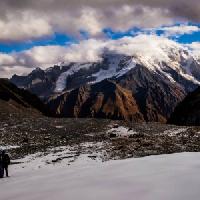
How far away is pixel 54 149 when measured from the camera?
48.3 metres

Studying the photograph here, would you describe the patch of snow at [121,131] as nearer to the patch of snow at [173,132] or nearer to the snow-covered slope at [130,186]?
the patch of snow at [173,132]

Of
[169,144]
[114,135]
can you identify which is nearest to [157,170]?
[169,144]

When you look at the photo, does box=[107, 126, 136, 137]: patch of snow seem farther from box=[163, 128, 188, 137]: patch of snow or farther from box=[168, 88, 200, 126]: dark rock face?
box=[168, 88, 200, 126]: dark rock face

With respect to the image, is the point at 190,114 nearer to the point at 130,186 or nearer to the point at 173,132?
the point at 173,132

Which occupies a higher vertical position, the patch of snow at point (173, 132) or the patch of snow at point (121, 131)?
the patch of snow at point (121, 131)

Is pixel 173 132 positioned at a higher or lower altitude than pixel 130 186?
lower

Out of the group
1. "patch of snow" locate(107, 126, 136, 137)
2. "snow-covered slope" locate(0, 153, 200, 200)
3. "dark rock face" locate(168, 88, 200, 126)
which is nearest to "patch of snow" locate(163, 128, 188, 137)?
"patch of snow" locate(107, 126, 136, 137)

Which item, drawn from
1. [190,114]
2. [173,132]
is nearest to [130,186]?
[173,132]

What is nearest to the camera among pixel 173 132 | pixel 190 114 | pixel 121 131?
pixel 173 132

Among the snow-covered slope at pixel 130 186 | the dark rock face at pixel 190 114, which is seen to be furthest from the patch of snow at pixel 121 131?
the dark rock face at pixel 190 114

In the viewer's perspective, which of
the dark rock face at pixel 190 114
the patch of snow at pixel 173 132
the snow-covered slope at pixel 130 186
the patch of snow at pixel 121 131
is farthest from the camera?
the dark rock face at pixel 190 114

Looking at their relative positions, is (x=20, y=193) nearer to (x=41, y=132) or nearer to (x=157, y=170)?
(x=157, y=170)

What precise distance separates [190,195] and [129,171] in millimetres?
7573

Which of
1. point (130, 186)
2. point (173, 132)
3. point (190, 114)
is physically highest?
point (130, 186)
